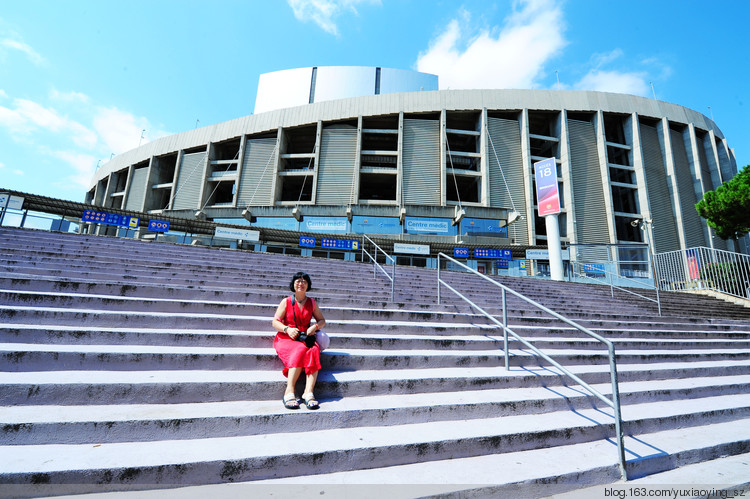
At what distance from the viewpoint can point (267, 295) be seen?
197 inches

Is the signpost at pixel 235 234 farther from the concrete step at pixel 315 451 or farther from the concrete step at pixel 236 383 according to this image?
the concrete step at pixel 315 451

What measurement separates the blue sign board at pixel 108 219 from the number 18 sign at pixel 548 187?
20.7m

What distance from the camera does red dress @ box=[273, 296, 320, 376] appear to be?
283 cm

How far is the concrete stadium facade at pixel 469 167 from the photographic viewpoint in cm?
2314

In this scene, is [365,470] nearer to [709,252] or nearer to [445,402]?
[445,402]

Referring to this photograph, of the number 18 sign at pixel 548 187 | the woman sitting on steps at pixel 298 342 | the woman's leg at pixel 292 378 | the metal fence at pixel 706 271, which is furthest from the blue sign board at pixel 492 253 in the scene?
the woman's leg at pixel 292 378

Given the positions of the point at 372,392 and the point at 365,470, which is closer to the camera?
the point at 365,470

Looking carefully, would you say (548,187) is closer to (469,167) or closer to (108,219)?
(469,167)

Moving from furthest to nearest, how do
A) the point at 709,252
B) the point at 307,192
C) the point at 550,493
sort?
the point at 307,192
the point at 709,252
the point at 550,493

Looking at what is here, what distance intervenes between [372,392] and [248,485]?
4.42 ft

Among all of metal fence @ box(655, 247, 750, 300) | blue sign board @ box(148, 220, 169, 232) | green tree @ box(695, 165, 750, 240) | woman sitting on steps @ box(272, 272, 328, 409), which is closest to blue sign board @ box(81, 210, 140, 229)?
blue sign board @ box(148, 220, 169, 232)

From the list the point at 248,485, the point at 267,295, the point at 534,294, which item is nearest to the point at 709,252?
the point at 534,294

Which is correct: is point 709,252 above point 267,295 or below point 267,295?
above

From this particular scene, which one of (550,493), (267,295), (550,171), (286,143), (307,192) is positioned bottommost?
(550,493)
